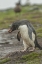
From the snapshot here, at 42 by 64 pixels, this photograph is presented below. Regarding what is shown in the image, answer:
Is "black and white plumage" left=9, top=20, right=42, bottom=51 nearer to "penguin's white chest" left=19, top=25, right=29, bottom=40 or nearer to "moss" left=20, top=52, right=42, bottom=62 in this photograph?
"penguin's white chest" left=19, top=25, right=29, bottom=40

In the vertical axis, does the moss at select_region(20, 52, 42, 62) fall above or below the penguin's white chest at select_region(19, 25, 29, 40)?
below

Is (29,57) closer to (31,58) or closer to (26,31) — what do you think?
(31,58)

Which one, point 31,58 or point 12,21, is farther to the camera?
point 12,21

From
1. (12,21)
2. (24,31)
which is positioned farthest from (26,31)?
(12,21)

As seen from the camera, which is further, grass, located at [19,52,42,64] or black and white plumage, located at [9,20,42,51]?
black and white plumage, located at [9,20,42,51]

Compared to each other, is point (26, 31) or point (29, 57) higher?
point (26, 31)

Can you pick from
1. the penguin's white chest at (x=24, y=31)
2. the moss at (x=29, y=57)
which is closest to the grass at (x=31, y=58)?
the moss at (x=29, y=57)

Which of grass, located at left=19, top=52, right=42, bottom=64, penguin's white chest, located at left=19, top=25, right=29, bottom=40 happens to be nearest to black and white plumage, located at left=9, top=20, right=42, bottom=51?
penguin's white chest, located at left=19, top=25, right=29, bottom=40

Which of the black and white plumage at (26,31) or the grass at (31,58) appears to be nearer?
the grass at (31,58)

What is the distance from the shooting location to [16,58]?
1282 cm

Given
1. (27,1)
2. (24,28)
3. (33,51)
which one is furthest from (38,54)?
(27,1)

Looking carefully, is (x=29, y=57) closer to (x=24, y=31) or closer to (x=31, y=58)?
(x=31, y=58)

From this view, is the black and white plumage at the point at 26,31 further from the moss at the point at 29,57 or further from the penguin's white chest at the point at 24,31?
the moss at the point at 29,57

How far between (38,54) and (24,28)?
1.27 metres
